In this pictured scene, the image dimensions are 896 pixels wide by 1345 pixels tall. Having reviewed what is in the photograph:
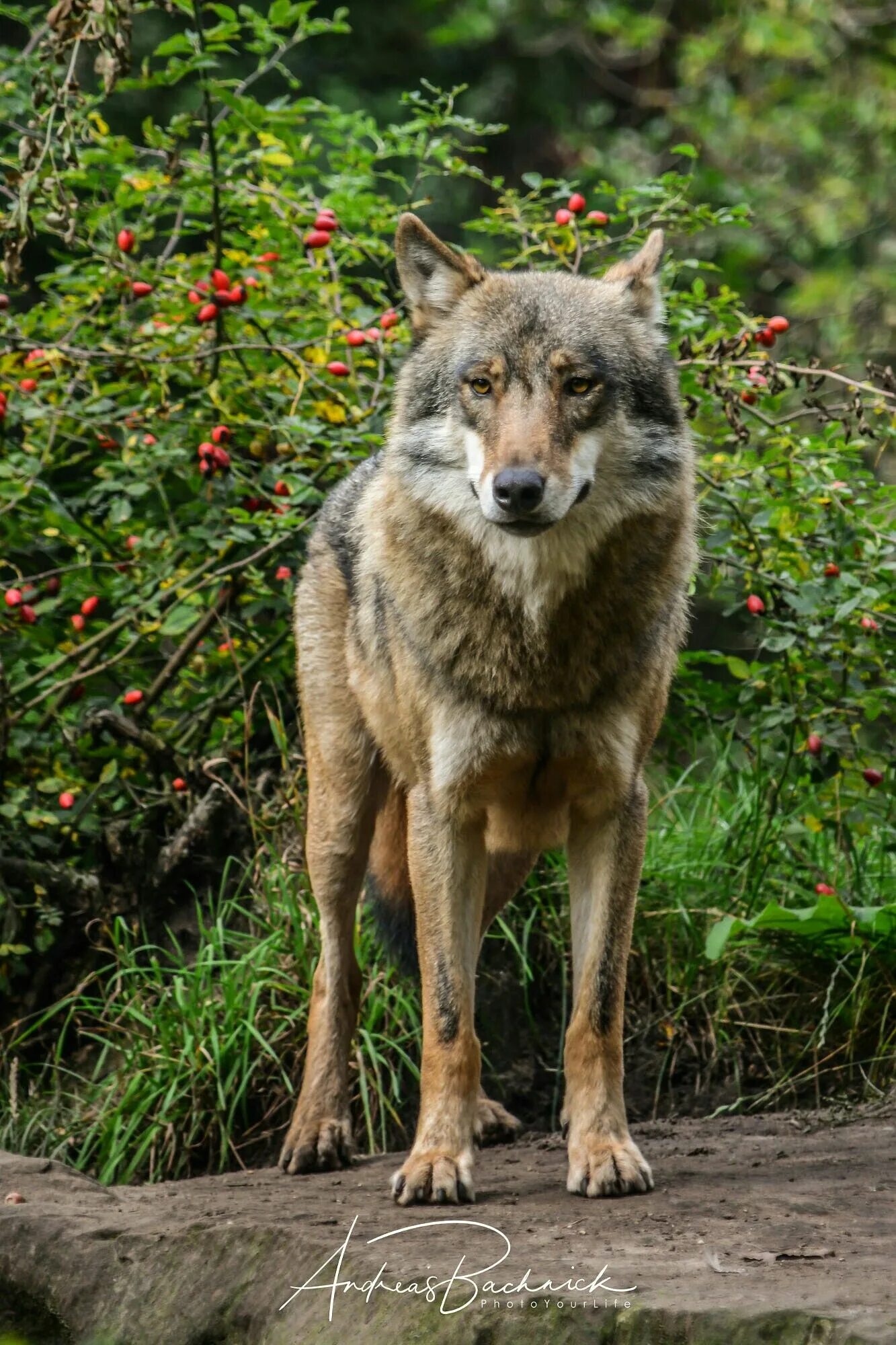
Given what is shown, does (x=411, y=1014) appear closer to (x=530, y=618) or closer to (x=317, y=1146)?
(x=317, y=1146)

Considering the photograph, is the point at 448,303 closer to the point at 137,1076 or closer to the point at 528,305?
the point at 528,305

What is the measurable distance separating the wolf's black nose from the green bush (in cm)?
167

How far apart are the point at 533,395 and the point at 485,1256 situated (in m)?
1.99

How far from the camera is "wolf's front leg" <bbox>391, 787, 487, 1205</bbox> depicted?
3574mm

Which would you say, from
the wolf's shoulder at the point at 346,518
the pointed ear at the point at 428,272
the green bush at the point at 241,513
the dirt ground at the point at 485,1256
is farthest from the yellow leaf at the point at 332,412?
the dirt ground at the point at 485,1256

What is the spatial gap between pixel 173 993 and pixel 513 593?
2054 mm

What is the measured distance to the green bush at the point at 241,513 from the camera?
17.2 ft

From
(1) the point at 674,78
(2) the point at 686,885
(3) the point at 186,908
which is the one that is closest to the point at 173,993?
(3) the point at 186,908

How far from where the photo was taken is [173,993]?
5090mm

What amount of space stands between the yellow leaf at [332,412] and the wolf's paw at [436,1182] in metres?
3.02

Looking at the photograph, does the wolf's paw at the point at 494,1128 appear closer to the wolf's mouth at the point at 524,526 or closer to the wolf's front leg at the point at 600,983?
the wolf's front leg at the point at 600,983

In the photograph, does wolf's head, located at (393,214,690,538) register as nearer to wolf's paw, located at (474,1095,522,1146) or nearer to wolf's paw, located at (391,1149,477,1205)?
wolf's paw, located at (391,1149,477,1205)

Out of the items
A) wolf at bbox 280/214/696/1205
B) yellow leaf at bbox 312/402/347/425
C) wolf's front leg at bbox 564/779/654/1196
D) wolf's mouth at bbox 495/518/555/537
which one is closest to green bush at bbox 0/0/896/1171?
yellow leaf at bbox 312/402/347/425

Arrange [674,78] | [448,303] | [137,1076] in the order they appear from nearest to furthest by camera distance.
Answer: [448,303] < [137,1076] < [674,78]
